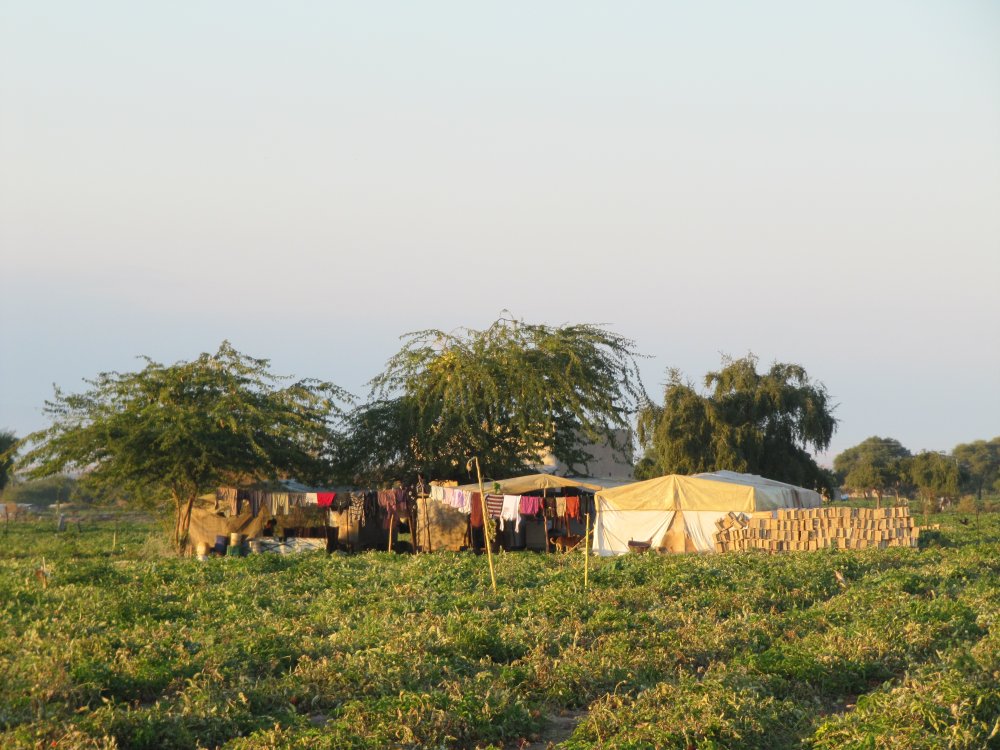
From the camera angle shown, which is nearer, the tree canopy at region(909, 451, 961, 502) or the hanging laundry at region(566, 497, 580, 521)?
the hanging laundry at region(566, 497, 580, 521)

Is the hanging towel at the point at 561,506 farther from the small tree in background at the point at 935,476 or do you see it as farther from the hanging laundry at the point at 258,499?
the small tree in background at the point at 935,476

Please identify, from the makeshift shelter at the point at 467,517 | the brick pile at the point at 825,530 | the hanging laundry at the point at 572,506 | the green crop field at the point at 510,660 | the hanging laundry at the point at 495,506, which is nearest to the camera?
the green crop field at the point at 510,660

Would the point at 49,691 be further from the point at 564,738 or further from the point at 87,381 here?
the point at 87,381

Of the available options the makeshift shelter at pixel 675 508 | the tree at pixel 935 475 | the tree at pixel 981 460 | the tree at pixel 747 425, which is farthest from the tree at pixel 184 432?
the tree at pixel 981 460

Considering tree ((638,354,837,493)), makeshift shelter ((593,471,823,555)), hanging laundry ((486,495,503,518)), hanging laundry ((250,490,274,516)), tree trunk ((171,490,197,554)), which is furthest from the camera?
tree ((638,354,837,493))

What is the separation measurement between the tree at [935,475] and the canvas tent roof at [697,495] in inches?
1526

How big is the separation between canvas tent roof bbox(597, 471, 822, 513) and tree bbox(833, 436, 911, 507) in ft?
143

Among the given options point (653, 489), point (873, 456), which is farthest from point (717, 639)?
point (873, 456)

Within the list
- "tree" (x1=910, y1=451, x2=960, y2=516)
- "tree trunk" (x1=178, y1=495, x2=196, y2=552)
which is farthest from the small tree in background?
"tree trunk" (x1=178, y1=495, x2=196, y2=552)

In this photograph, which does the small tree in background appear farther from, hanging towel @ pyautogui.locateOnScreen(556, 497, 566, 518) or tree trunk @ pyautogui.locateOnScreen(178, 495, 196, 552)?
tree trunk @ pyautogui.locateOnScreen(178, 495, 196, 552)

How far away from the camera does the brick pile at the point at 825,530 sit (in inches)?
971

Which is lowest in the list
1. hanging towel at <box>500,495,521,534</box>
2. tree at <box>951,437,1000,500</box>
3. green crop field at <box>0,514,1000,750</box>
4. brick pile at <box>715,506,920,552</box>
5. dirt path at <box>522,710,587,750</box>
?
dirt path at <box>522,710,587,750</box>

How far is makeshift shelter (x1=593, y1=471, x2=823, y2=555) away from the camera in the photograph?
84.6ft

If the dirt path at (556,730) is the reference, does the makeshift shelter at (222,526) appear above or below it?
above
